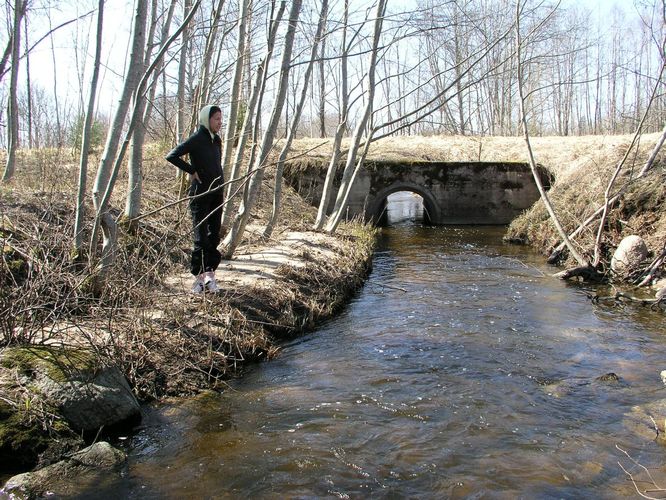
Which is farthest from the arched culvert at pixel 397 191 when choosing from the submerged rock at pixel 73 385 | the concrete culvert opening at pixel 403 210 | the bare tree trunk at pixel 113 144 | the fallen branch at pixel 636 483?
the fallen branch at pixel 636 483

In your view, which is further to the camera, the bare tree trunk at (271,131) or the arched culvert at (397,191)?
the arched culvert at (397,191)

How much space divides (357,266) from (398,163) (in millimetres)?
9570

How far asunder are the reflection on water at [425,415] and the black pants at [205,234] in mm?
1375

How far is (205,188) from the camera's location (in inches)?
255

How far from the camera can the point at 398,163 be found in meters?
19.3

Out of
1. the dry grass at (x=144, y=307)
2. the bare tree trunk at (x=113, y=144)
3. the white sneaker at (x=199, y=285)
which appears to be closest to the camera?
the dry grass at (x=144, y=307)

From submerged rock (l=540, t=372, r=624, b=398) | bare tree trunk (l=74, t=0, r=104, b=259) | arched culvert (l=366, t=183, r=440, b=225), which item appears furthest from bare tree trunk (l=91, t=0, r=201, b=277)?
arched culvert (l=366, t=183, r=440, b=225)

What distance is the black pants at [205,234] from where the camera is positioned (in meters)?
6.44

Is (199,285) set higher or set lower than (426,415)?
higher

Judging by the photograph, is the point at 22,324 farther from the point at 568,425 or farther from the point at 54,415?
the point at 568,425

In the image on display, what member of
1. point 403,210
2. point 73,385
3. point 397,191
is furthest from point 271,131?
point 403,210

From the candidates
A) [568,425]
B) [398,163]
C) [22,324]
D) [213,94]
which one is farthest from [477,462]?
[398,163]

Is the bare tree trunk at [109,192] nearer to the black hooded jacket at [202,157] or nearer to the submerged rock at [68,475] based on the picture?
the black hooded jacket at [202,157]

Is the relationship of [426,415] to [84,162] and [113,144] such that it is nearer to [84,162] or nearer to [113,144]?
[113,144]
